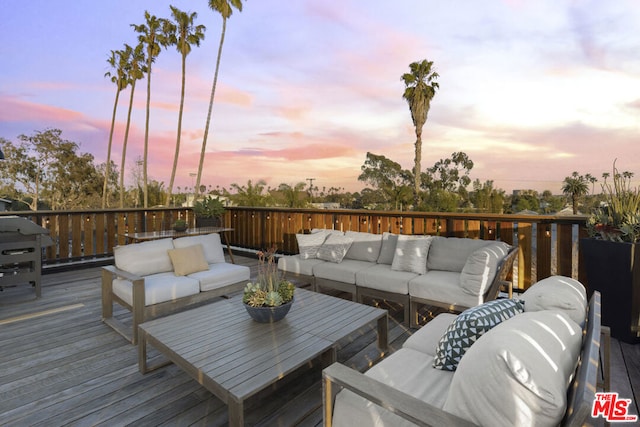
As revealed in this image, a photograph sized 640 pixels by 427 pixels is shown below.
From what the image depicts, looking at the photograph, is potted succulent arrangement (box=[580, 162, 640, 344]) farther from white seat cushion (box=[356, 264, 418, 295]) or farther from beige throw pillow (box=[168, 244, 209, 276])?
beige throw pillow (box=[168, 244, 209, 276])

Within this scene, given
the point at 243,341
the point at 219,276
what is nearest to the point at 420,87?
the point at 219,276

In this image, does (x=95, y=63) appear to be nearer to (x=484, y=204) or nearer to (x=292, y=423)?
(x=292, y=423)

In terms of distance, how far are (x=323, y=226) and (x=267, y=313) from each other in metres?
3.48

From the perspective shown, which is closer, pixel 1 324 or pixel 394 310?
pixel 1 324

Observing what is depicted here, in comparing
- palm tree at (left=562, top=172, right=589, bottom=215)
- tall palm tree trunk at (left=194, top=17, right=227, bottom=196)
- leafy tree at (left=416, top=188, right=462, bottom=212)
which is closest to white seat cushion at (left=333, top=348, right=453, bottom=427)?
tall palm tree trunk at (left=194, top=17, right=227, bottom=196)

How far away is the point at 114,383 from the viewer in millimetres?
2266

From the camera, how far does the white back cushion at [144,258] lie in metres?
3.40

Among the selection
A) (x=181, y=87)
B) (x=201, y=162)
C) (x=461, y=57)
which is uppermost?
(x=181, y=87)

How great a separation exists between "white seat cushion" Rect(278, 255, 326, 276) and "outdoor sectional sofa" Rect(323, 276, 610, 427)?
2.51m

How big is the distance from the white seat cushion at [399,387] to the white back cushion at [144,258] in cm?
288

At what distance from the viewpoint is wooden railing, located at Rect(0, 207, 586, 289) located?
12.4 ft

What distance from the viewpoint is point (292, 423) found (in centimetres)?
186

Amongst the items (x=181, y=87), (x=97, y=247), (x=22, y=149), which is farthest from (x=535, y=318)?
(x=22, y=149)

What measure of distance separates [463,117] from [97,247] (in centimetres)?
873
